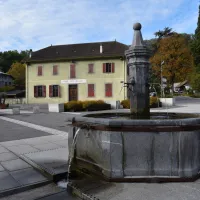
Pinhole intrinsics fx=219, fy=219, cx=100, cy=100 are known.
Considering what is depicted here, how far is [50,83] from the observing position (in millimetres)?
34688

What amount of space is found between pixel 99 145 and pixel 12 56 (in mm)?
81488

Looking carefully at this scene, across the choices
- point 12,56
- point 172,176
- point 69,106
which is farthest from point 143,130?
point 12,56

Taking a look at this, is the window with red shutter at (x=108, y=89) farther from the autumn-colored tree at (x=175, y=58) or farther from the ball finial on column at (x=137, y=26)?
the ball finial on column at (x=137, y=26)

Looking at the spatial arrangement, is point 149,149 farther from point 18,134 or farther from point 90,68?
point 90,68

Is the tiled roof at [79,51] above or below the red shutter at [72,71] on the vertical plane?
above

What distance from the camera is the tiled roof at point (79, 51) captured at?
1283 inches

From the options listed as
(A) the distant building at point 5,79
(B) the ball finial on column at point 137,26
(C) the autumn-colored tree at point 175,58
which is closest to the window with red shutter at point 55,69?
(C) the autumn-colored tree at point 175,58

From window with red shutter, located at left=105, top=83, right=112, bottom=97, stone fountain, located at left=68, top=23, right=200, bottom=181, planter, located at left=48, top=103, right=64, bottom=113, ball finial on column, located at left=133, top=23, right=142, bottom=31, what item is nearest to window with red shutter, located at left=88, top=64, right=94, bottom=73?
window with red shutter, located at left=105, top=83, right=112, bottom=97

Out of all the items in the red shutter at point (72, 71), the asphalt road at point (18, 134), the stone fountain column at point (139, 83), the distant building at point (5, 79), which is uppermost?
the distant building at point (5, 79)

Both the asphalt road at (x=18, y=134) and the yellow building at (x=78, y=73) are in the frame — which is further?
the yellow building at (x=78, y=73)

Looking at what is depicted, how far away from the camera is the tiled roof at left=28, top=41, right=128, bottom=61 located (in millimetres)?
32594

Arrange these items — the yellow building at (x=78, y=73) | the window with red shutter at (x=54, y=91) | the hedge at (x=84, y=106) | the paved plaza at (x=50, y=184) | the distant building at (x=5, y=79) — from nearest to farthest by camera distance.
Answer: the paved plaza at (x=50, y=184) → the hedge at (x=84, y=106) → the yellow building at (x=78, y=73) → the window with red shutter at (x=54, y=91) → the distant building at (x=5, y=79)

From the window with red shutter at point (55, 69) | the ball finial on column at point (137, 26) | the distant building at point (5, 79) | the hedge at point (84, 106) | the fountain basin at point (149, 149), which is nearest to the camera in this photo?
the fountain basin at point (149, 149)

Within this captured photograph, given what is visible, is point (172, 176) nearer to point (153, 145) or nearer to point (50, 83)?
point (153, 145)
